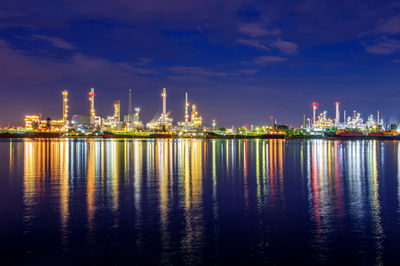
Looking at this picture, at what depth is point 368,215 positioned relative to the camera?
43.1 feet

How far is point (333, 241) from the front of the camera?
33.7ft

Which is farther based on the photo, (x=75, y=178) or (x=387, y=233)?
(x=75, y=178)

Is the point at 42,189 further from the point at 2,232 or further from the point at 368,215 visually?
the point at 368,215

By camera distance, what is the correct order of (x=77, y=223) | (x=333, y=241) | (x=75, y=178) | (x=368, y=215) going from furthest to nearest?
(x=75, y=178), (x=368, y=215), (x=77, y=223), (x=333, y=241)

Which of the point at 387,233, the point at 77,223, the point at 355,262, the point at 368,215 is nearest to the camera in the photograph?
the point at 355,262

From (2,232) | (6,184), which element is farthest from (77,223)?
(6,184)

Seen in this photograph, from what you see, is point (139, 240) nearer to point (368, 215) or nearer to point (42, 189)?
point (368, 215)

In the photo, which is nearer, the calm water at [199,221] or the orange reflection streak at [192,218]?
the calm water at [199,221]

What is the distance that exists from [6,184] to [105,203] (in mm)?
8633

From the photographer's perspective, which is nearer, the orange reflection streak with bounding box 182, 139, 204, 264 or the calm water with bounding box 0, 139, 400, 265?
the calm water with bounding box 0, 139, 400, 265

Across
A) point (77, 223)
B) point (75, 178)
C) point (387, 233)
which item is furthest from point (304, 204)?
point (75, 178)

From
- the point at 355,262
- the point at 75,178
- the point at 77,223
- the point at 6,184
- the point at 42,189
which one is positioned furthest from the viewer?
the point at 75,178

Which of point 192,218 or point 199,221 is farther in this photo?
point 192,218

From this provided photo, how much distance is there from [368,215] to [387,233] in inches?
88.4
